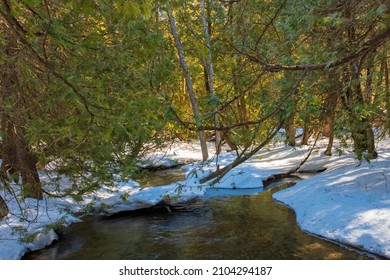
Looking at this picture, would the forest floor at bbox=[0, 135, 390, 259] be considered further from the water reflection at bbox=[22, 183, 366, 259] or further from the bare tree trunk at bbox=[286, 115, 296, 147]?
the bare tree trunk at bbox=[286, 115, 296, 147]

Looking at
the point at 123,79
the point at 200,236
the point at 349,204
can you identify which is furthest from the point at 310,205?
the point at 123,79

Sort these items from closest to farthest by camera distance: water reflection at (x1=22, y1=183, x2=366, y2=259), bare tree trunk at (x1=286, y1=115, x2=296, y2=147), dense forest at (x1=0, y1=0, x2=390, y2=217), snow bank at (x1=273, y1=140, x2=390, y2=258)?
dense forest at (x1=0, y1=0, x2=390, y2=217) < bare tree trunk at (x1=286, y1=115, x2=296, y2=147) < snow bank at (x1=273, y1=140, x2=390, y2=258) < water reflection at (x1=22, y1=183, x2=366, y2=259)

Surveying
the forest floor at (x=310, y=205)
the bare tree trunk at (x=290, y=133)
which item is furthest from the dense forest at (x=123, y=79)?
the forest floor at (x=310, y=205)

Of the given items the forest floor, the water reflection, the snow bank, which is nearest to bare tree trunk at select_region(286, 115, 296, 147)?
the forest floor

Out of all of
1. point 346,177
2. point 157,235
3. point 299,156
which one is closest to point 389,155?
point 346,177

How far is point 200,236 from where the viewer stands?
9055 millimetres

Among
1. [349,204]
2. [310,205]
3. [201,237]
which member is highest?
[349,204]

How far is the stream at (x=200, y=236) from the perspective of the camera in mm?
7781

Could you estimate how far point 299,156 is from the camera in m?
18.6

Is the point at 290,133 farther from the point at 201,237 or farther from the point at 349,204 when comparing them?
the point at 201,237

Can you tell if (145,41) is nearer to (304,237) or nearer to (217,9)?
(217,9)

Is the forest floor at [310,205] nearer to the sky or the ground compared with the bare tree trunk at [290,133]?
nearer to the ground

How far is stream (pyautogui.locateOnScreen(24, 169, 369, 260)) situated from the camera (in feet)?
25.5

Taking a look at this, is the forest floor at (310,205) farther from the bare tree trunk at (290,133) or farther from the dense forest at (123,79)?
the dense forest at (123,79)
